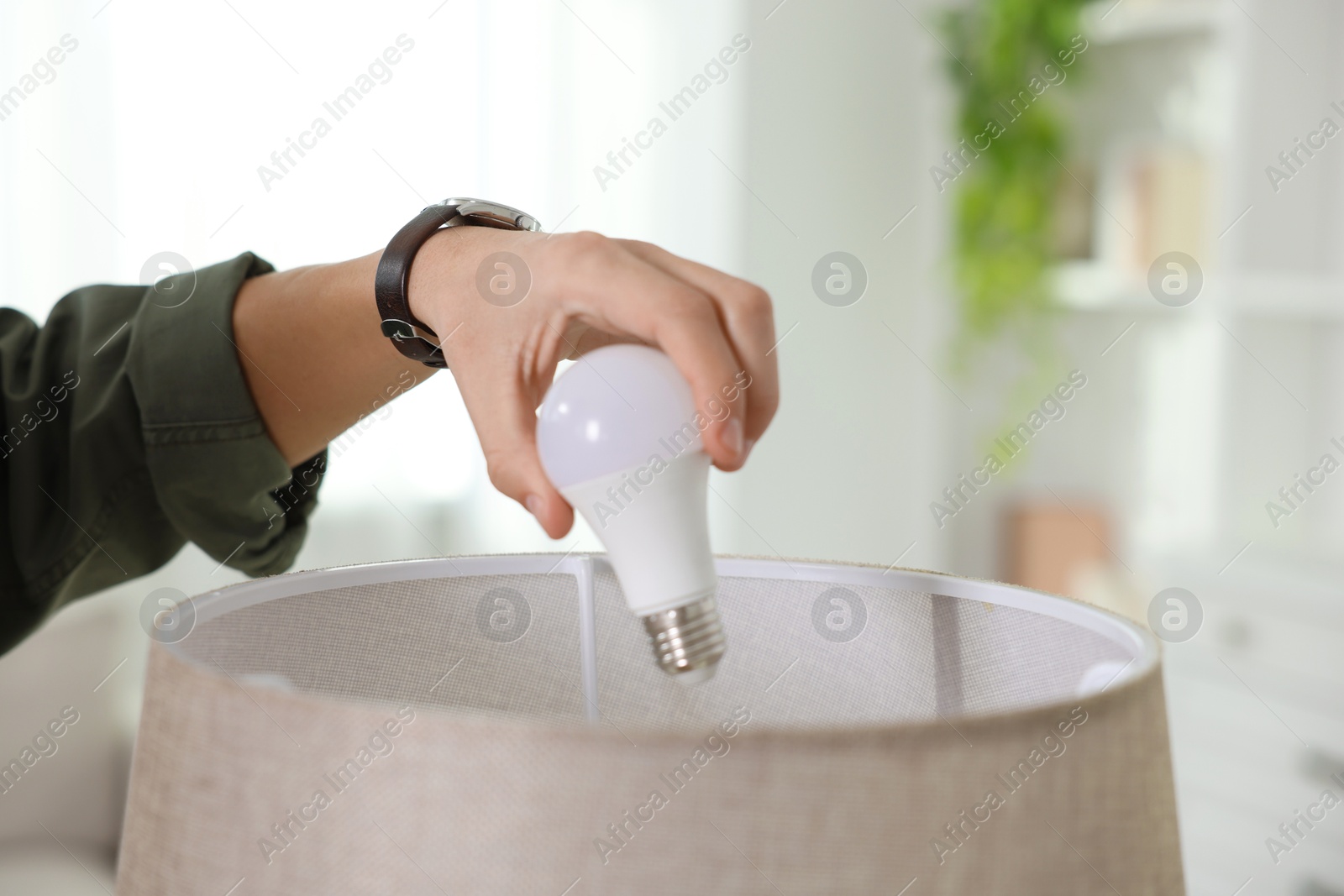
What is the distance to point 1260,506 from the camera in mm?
2244

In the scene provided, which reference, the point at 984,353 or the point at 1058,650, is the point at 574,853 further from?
the point at 984,353

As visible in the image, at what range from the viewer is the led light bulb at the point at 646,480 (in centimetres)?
42

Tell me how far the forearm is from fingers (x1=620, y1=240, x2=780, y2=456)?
0.90 ft

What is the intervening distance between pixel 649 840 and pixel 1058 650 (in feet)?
0.73

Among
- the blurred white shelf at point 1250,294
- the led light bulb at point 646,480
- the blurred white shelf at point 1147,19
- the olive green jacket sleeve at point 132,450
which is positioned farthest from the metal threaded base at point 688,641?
the blurred white shelf at point 1147,19

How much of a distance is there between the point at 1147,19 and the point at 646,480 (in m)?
2.35

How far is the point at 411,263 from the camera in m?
0.63

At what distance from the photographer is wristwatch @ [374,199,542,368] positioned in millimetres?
633

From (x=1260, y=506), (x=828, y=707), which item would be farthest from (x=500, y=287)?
(x=1260, y=506)

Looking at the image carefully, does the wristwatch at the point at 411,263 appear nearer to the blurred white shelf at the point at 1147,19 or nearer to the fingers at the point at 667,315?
the fingers at the point at 667,315

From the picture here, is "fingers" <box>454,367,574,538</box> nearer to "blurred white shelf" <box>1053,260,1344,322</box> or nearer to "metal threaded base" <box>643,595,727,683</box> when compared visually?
"metal threaded base" <box>643,595,727,683</box>

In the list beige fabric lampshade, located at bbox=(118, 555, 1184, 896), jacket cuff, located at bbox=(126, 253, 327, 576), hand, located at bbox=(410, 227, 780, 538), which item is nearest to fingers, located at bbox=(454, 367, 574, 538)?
hand, located at bbox=(410, 227, 780, 538)

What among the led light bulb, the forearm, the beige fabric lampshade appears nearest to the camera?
the beige fabric lampshade

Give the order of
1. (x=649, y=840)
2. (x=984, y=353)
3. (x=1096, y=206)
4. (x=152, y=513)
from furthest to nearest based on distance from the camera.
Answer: (x=984, y=353) < (x=1096, y=206) < (x=152, y=513) < (x=649, y=840)
